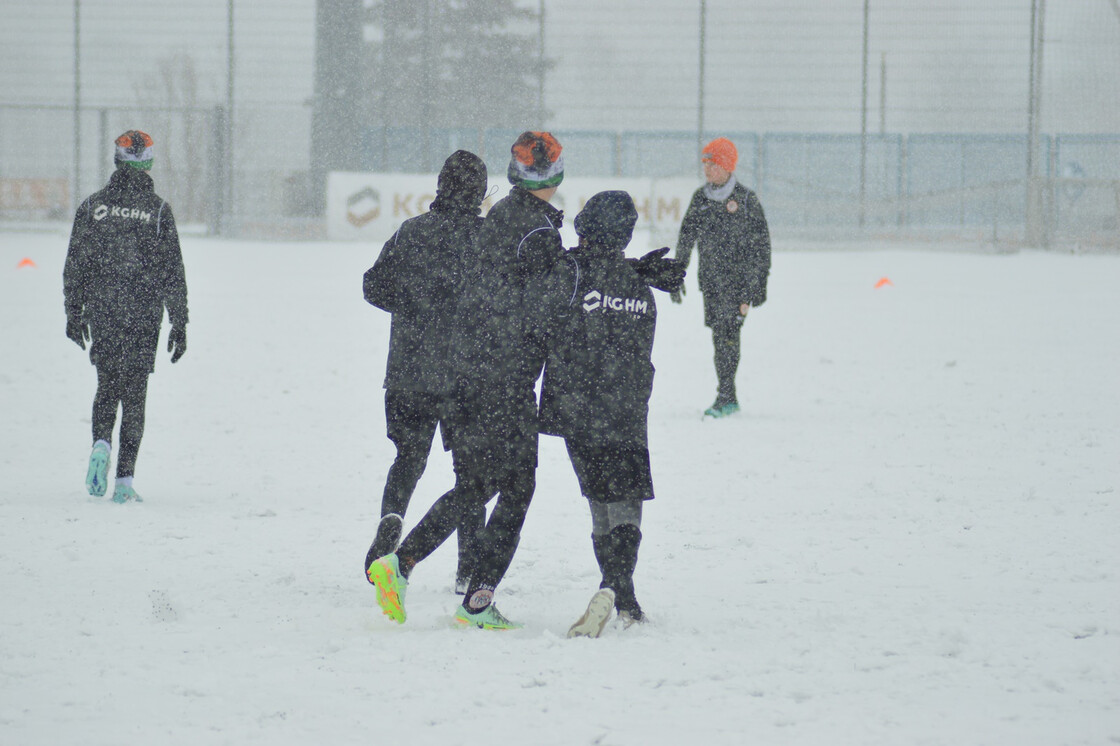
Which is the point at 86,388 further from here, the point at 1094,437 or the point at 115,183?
the point at 1094,437

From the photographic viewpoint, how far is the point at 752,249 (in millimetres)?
8500

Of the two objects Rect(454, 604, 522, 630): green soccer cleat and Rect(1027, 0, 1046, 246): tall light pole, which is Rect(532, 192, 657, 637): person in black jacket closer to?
Rect(454, 604, 522, 630): green soccer cleat

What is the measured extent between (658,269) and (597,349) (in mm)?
300

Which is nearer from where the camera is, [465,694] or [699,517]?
[465,694]

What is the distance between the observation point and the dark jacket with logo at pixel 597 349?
3.99m

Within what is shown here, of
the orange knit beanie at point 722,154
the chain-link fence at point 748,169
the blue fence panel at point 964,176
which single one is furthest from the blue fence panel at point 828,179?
the orange knit beanie at point 722,154

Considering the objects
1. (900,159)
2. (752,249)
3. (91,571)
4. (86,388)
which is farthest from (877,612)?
(900,159)

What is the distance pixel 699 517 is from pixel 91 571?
96.3 inches

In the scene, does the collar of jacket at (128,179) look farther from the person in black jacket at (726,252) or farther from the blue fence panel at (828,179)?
the blue fence panel at (828,179)

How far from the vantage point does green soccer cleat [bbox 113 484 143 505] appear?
5.86 metres

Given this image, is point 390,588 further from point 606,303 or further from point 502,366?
point 606,303

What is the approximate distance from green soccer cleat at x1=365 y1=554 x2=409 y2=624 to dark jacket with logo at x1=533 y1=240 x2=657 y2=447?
625 mm

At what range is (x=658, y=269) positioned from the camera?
13.2ft

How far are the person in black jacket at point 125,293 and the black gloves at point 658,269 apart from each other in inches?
106
